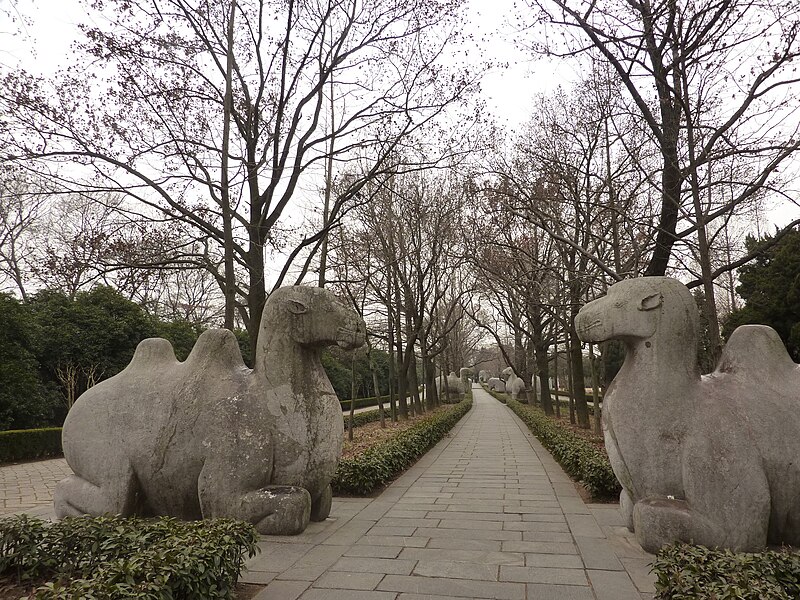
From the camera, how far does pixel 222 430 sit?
4621 millimetres

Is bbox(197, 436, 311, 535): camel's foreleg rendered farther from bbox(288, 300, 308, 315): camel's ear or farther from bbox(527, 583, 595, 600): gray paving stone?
bbox(527, 583, 595, 600): gray paving stone

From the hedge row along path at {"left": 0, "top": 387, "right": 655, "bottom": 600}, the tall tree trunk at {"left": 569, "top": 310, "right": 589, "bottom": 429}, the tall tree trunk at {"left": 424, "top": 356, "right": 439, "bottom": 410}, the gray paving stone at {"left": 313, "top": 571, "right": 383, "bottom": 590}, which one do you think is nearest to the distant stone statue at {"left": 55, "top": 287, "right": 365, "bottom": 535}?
the hedge row along path at {"left": 0, "top": 387, "right": 655, "bottom": 600}

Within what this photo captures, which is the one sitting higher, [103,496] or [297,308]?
[297,308]

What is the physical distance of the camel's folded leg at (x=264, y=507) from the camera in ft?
14.7

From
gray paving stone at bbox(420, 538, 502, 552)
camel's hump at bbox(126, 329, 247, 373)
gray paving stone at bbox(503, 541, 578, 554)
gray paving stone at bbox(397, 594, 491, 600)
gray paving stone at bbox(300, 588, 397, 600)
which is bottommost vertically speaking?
gray paving stone at bbox(503, 541, 578, 554)

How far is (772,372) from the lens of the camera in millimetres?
4246

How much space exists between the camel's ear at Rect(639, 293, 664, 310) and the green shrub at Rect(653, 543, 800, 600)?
74.9 inches

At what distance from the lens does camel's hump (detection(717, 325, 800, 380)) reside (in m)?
4.26

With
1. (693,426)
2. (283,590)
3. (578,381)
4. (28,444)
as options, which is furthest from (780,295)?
(28,444)

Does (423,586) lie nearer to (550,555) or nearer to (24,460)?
(550,555)

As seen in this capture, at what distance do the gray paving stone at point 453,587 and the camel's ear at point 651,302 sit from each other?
2412mm

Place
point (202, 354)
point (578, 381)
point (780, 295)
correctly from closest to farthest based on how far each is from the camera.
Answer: point (202, 354) → point (578, 381) → point (780, 295)

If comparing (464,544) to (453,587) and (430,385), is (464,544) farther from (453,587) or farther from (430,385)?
(430,385)

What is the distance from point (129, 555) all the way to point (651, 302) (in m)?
4.26
